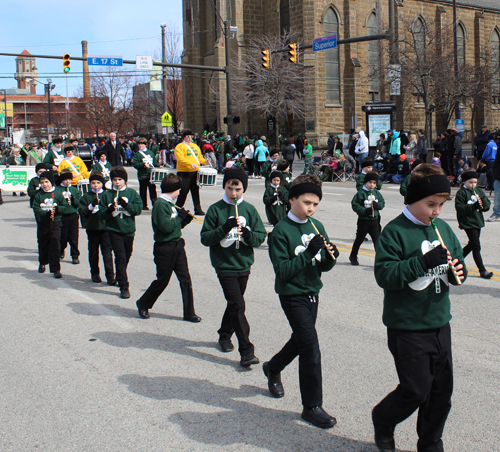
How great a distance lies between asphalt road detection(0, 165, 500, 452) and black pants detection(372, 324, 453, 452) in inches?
15.6

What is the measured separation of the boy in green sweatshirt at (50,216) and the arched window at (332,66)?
3604 centimetres

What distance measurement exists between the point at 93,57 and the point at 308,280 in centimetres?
2488

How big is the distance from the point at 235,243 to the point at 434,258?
234 centimetres

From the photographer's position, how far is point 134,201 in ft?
26.3

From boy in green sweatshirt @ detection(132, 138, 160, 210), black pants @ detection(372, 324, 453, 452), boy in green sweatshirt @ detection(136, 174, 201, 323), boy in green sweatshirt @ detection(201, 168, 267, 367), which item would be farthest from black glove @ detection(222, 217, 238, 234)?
boy in green sweatshirt @ detection(132, 138, 160, 210)

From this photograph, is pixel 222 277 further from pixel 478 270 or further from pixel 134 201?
pixel 478 270

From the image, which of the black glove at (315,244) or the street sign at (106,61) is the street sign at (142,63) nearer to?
the street sign at (106,61)

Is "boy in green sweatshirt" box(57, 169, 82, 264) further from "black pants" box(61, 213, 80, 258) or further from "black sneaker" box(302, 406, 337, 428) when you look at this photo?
"black sneaker" box(302, 406, 337, 428)

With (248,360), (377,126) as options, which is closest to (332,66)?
(377,126)

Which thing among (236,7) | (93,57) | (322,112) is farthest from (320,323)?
(236,7)

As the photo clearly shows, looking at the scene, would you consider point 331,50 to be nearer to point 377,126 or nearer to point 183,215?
point 377,126

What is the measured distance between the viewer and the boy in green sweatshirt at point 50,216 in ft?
30.1

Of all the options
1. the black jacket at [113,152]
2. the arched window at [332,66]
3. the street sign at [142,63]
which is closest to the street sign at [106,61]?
the street sign at [142,63]

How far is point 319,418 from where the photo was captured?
13.3ft
